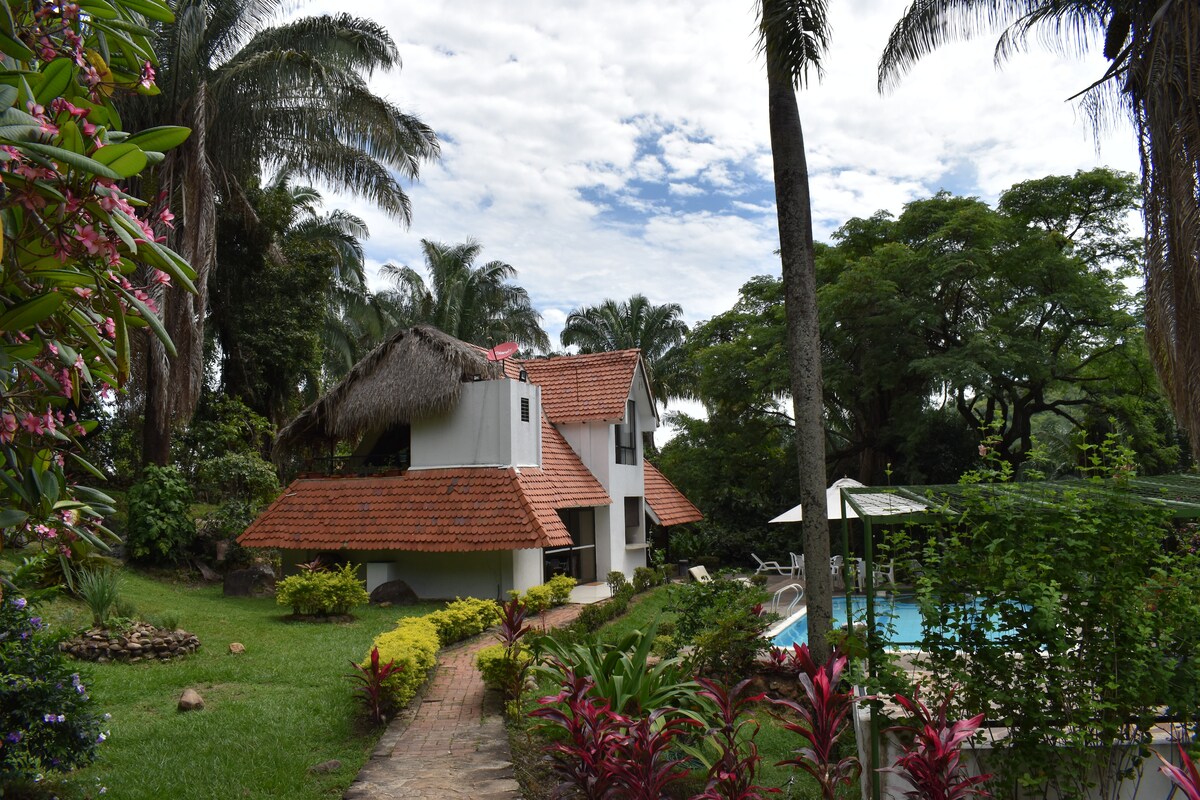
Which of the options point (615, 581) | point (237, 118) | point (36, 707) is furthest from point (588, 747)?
point (237, 118)

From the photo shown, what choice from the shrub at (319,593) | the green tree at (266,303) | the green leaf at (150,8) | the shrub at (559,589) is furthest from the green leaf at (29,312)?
the green tree at (266,303)

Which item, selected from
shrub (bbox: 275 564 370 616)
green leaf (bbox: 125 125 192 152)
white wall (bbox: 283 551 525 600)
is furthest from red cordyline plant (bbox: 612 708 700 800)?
white wall (bbox: 283 551 525 600)

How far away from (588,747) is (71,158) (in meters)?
4.22

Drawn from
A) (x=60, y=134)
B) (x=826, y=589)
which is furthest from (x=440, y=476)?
(x=60, y=134)

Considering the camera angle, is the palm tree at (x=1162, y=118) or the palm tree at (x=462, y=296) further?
the palm tree at (x=462, y=296)

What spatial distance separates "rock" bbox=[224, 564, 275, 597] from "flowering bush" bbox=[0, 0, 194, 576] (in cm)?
1357

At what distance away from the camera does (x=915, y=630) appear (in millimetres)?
13500

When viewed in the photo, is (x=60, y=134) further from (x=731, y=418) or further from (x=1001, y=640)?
(x=731, y=418)

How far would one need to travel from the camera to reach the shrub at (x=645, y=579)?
18.2m

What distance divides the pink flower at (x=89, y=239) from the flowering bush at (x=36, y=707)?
338 cm

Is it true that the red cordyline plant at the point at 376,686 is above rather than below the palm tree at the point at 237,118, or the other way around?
below

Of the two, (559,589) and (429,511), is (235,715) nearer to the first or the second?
(559,589)

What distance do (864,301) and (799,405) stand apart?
13119 mm

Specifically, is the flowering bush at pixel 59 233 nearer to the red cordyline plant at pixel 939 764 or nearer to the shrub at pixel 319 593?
the red cordyline plant at pixel 939 764
